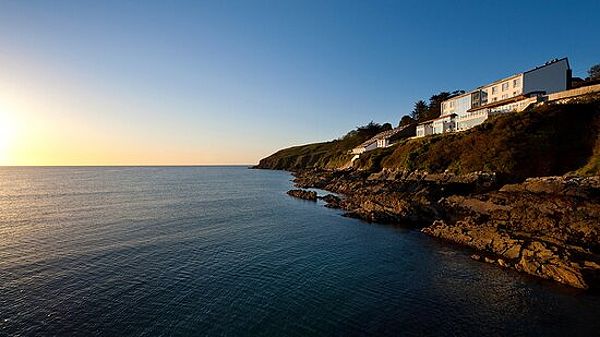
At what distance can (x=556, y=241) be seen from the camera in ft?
91.3

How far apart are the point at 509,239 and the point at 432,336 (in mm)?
17466

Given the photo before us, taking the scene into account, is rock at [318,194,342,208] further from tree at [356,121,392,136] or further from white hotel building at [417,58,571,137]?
tree at [356,121,392,136]

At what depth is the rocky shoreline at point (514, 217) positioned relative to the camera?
25297 mm

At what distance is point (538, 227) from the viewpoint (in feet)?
106

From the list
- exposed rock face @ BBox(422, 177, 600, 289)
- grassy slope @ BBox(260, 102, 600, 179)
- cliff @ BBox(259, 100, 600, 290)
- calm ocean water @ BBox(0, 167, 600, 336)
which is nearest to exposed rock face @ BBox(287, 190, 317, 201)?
cliff @ BBox(259, 100, 600, 290)

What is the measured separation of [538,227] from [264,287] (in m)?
27.5

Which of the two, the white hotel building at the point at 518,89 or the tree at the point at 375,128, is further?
the tree at the point at 375,128

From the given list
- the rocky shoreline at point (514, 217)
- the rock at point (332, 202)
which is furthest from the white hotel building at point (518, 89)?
the rock at point (332, 202)

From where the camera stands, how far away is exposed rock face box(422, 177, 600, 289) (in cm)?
2470

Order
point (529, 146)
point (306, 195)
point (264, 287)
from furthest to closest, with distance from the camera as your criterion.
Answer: point (306, 195)
point (529, 146)
point (264, 287)

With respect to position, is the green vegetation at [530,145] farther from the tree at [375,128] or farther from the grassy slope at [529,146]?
the tree at [375,128]

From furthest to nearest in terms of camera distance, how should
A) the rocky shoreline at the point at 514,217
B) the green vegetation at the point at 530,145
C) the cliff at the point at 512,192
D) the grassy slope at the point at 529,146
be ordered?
1. the green vegetation at the point at 530,145
2. the grassy slope at the point at 529,146
3. the cliff at the point at 512,192
4. the rocky shoreline at the point at 514,217

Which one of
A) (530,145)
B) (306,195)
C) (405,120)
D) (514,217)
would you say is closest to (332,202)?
(306,195)

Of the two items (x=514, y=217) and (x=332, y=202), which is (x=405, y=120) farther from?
(x=514, y=217)
